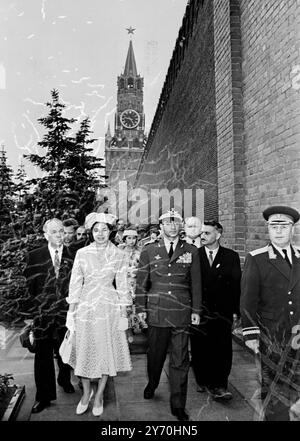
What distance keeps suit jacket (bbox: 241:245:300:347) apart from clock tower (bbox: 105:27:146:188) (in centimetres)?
4607

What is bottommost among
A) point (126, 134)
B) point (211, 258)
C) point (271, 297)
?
point (271, 297)

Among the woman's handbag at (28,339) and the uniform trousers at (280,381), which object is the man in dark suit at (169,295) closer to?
the uniform trousers at (280,381)

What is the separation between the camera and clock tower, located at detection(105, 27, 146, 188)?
52312mm

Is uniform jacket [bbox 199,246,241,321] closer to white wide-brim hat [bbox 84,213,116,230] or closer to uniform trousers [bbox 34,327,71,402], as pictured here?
white wide-brim hat [bbox 84,213,116,230]

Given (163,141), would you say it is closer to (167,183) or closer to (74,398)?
(167,183)

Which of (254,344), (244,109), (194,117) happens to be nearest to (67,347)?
(254,344)

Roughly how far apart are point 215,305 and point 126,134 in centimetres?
6144

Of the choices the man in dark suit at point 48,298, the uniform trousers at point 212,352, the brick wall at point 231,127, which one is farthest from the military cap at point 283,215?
the brick wall at point 231,127

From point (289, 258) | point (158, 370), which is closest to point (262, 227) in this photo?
point (289, 258)

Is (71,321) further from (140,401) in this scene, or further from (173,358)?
(140,401)

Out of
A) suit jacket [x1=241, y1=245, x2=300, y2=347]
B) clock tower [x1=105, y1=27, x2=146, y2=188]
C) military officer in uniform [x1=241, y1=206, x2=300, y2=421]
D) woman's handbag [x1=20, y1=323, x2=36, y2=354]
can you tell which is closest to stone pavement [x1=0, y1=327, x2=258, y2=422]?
woman's handbag [x1=20, y1=323, x2=36, y2=354]

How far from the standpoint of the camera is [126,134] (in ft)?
208

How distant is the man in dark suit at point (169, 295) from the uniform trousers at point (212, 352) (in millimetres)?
516

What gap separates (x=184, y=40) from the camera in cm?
898
